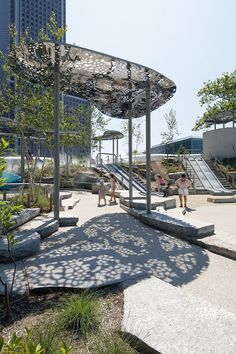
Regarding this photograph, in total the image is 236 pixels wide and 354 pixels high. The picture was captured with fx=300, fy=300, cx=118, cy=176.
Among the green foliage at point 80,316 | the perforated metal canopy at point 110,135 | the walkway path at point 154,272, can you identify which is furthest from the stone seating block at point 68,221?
the perforated metal canopy at point 110,135

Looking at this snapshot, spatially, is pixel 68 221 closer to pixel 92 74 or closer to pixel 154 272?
pixel 154 272

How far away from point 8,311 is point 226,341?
7.35ft

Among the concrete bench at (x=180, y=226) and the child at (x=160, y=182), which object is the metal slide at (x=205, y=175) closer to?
the child at (x=160, y=182)

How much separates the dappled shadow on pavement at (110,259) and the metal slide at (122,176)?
13.7 meters

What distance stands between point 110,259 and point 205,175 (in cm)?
2329

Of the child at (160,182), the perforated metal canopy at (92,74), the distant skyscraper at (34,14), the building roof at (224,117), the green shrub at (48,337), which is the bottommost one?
the green shrub at (48,337)

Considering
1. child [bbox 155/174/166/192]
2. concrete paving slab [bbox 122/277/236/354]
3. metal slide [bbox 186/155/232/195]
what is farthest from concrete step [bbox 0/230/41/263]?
metal slide [bbox 186/155/232/195]

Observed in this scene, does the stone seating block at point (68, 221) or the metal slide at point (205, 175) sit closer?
the stone seating block at point (68, 221)

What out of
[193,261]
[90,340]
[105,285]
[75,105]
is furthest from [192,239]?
[75,105]

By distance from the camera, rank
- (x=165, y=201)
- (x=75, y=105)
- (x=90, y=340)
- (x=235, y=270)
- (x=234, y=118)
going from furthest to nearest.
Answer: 1. (x=234, y=118)
2. (x=75, y=105)
3. (x=165, y=201)
4. (x=235, y=270)
5. (x=90, y=340)

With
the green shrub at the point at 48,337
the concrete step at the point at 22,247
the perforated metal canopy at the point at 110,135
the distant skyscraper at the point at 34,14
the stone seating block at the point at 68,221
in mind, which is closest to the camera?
the green shrub at the point at 48,337

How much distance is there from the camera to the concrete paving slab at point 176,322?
2588mm

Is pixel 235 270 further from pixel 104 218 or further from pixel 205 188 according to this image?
pixel 205 188

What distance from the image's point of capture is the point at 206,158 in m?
32.7
